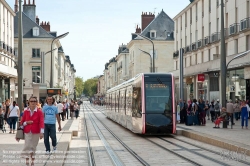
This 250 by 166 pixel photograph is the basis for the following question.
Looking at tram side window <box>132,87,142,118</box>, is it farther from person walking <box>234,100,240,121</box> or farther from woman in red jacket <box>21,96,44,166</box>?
woman in red jacket <box>21,96,44,166</box>

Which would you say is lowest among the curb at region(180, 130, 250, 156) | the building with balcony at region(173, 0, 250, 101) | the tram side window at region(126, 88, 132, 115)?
the curb at region(180, 130, 250, 156)

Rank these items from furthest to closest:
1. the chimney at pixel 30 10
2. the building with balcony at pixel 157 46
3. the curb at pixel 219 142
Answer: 1. the building with balcony at pixel 157 46
2. the chimney at pixel 30 10
3. the curb at pixel 219 142

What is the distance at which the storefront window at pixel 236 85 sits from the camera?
39.4 m

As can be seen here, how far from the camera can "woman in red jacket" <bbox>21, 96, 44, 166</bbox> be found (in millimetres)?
11445

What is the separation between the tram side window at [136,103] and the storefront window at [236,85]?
1650 cm

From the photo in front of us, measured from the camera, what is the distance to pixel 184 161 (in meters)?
13.9

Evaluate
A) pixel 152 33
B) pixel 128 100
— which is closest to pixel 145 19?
pixel 152 33

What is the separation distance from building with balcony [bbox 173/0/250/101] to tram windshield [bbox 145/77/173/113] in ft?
42.8

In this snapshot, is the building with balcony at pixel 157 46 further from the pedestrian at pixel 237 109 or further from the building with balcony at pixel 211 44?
the pedestrian at pixel 237 109

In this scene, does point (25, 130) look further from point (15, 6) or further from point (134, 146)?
point (15, 6)

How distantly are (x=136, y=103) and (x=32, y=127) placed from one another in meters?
12.8

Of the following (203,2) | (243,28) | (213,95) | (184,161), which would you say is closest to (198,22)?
(203,2)

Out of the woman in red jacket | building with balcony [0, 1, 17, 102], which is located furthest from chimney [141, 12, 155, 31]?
the woman in red jacket

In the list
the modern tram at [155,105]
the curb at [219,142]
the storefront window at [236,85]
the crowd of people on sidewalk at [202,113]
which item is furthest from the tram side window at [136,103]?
the storefront window at [236,85]
